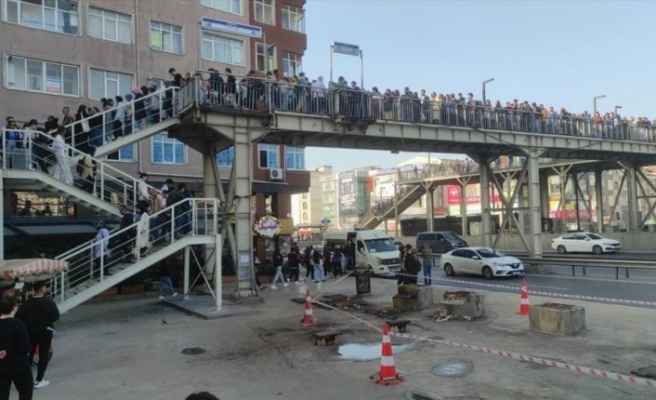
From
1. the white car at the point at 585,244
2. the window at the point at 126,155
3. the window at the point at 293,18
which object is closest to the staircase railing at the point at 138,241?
the window at the point at 126,155

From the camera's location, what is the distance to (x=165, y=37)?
2938cm

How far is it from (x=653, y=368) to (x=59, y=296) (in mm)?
13423

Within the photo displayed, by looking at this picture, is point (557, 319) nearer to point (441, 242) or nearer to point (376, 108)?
point (376, 108)

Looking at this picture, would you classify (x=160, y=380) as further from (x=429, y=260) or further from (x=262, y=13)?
(x=262, y=13)

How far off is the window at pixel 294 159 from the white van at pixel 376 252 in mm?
7738

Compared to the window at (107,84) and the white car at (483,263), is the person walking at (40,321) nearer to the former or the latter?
the white car at (483,263)

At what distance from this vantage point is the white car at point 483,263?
23.8 meters

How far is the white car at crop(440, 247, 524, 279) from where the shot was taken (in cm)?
2377

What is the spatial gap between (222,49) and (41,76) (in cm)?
1051

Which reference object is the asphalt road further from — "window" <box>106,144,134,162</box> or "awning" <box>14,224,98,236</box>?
"window" <box>106,144,134,162</box>

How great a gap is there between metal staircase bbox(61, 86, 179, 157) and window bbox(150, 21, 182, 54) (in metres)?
11.1

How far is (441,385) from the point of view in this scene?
7961mm

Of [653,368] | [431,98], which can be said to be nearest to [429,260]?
[431,98]

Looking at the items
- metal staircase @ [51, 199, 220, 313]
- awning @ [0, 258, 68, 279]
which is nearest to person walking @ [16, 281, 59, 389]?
awning @ [0, 258, 68, 279]
